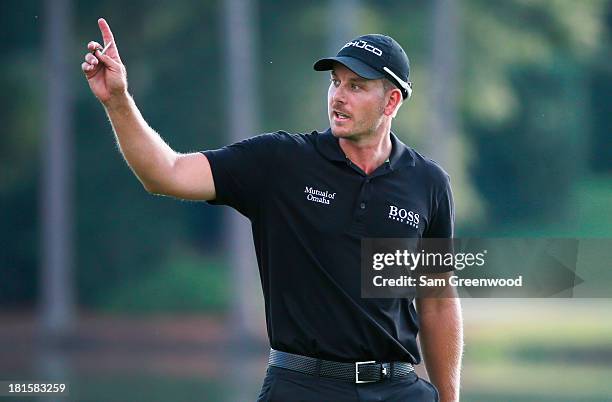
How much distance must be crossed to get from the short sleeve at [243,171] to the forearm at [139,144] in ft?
0.74

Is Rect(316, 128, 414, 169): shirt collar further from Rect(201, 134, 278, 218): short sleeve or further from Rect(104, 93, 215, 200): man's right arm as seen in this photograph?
Rect(104, 93, 215, 200): man's right arm

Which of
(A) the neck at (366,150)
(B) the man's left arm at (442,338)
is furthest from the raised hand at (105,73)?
(B) the man's left arm at (442,338)

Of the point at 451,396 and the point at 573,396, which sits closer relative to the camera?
the point at 451,396

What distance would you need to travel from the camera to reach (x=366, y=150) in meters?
5.41

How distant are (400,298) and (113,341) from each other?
912 inches

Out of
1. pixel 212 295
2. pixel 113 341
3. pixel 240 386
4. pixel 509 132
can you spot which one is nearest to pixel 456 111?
pixel 509 132

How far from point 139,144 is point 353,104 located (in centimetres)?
94

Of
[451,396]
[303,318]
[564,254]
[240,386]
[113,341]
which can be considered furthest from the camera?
[113,341]

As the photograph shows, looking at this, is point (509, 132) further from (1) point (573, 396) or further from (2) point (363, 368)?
(2) point (363, 368)

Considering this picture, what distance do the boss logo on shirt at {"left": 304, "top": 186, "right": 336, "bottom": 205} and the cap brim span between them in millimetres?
469

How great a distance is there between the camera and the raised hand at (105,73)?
459 centimetres

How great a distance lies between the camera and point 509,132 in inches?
1297

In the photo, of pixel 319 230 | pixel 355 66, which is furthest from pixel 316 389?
pixel 355 66

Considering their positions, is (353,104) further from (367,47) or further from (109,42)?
(109,42)
